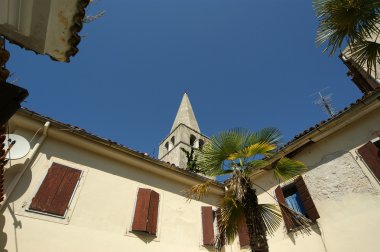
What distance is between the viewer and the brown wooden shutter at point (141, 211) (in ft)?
23.0

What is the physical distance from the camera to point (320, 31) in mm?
4488

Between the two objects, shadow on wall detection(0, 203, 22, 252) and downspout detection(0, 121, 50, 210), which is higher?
downspout detection(0, 121, 50, 210)

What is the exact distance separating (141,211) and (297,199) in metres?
5.03

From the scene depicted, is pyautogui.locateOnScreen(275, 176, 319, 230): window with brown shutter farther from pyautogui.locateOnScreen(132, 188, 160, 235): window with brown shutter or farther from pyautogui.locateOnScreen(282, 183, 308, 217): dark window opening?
pyautogui.locateOnScreen(132, 188, 160, 235): window with brown shutter

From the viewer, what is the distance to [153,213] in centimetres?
759

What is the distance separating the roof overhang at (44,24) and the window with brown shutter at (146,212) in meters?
5.89

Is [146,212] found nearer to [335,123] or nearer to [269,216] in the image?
[269,216]

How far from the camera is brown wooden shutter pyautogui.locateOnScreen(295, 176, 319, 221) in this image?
698cm

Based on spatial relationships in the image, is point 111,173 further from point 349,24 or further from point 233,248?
point 349,24

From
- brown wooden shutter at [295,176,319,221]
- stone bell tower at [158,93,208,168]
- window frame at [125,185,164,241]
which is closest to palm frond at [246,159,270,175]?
brown wooden shutter at [295,176,319,221]

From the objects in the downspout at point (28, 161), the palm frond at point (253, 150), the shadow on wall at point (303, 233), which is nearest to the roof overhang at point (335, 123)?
the shadow on wall at point (303, 233)

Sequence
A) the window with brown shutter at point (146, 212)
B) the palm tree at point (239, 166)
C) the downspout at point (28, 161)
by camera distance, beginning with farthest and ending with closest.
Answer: the window with brown shutter at point (146, 212) → the downspout at point (28, 161) → the palm tree at point (239, 166)

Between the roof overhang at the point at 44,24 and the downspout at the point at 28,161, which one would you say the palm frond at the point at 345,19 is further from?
the downspout at the point at 28,161

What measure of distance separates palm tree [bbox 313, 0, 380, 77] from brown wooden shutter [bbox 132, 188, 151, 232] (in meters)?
6.27
